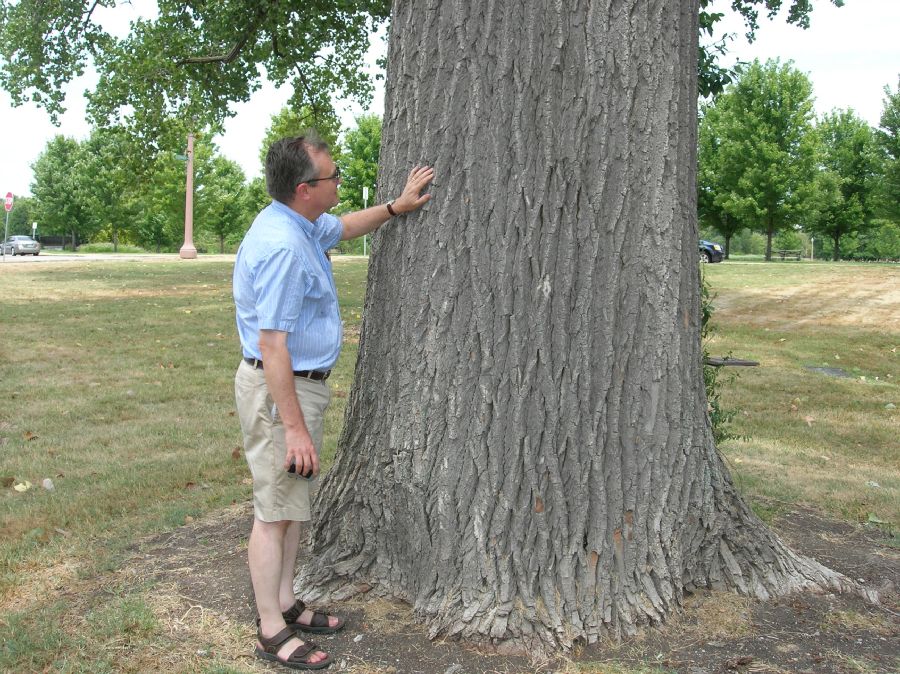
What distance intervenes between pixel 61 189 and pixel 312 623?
56.4 meters

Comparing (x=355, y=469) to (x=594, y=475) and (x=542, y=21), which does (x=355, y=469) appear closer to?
(x=594, y=475)

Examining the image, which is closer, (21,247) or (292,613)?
(292,613)

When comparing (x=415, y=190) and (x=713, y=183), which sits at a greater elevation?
(x=713, y=183)

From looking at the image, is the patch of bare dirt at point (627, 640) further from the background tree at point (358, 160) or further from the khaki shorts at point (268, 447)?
the background tree at point (358, 160)

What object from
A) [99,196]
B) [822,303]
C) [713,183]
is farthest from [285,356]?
[99,196]

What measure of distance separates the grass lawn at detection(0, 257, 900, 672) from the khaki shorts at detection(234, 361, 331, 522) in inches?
29.2

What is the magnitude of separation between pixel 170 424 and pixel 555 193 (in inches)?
190

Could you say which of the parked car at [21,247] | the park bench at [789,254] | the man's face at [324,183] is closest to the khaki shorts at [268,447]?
the man's face at [324,183]

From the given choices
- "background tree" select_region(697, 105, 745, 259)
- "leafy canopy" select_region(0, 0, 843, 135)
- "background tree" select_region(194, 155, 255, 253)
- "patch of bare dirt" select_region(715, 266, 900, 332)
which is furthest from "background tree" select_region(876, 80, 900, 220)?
"background tree" select_region(194, 155, 255, 253)

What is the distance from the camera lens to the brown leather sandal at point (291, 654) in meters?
3.10

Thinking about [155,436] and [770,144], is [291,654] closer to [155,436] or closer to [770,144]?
[155,436]

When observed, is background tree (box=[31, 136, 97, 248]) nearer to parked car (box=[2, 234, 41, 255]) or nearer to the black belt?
parked car (box=[2, 234, 41, 255])

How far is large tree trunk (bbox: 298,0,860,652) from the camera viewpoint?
315cm

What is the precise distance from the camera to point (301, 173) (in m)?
3.15
